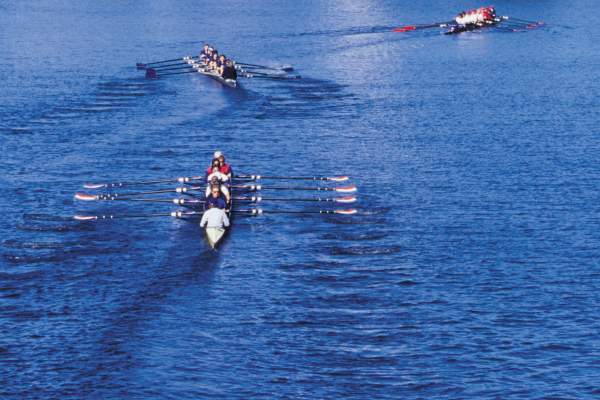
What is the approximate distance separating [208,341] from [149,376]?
3555mm

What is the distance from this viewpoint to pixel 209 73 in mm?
96500

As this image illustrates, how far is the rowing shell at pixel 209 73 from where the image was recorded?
91625 millimetres

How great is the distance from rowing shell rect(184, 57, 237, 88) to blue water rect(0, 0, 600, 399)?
836 millimetres

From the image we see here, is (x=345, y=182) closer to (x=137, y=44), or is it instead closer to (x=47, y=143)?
(x=47, y=143)

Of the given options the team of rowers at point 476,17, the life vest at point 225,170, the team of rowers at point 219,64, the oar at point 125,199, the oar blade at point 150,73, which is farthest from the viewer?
the team of rowers at point 476,17

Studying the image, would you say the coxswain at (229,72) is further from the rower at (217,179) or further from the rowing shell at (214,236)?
the rowing shell at (214,236)

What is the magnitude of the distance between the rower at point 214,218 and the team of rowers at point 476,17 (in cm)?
10266

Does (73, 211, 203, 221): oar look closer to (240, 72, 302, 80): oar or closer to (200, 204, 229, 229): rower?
(200, 204, 229, 229): rower

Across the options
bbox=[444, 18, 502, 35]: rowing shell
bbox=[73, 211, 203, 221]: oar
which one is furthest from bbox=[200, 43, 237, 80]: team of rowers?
bbox=[444, 18, 502, 35]: rowing shell

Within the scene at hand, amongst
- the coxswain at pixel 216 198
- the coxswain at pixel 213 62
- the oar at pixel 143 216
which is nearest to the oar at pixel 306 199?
the coxswain at pixel 216 198

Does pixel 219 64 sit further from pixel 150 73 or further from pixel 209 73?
pixel 150 73

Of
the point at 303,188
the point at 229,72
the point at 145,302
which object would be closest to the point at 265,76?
the point at 229,72

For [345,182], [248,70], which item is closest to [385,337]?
[345,182]

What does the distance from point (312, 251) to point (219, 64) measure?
165ft
